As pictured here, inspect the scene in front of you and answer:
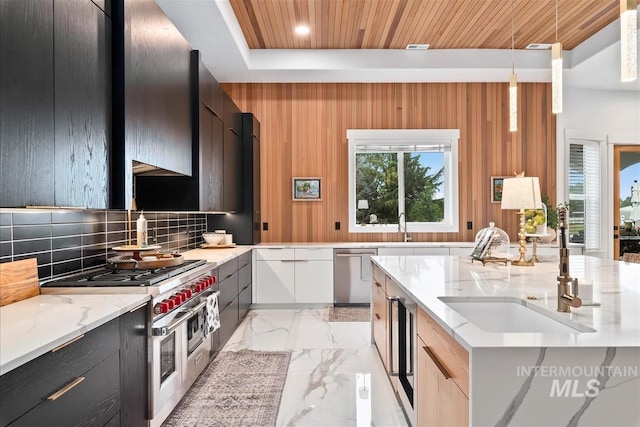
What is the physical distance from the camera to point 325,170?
5379 millimetres

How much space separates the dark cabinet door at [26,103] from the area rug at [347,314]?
332cm

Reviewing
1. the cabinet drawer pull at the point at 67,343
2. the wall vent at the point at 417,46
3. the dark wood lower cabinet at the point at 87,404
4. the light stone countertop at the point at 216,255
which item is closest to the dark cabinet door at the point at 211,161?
the light stone countertop at the point at 216,255

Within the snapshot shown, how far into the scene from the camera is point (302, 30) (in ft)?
14.1

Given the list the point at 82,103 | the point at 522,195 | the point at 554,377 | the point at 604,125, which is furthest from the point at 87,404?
the point at 604,125

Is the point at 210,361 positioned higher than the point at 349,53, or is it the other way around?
the point at 349,53

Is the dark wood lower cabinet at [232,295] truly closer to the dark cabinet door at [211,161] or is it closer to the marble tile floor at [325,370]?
the marble tile floor at [325,370]

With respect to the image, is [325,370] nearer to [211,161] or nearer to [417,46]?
[211,161]

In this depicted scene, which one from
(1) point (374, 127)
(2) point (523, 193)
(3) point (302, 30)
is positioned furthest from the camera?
(1) point (374, 127)

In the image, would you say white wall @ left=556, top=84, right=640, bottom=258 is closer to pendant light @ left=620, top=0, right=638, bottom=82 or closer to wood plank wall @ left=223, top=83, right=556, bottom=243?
wood plank wall @ left=223, top=83, right=556, bottom=243

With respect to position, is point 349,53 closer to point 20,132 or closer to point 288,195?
point 288,195

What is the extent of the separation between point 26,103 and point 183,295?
1.30m

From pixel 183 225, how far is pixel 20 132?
2851 mm

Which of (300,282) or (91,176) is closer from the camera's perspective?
(91,176)

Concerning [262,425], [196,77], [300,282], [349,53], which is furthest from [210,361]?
[349,53]
